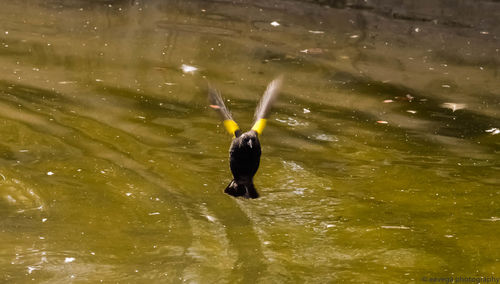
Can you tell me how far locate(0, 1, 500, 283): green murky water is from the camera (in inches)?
135

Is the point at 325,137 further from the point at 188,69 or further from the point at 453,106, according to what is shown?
the point at 188,69

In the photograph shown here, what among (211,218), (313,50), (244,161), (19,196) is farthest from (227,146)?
(313,50)

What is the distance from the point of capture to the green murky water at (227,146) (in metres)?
3.42

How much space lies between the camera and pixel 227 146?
4.88m

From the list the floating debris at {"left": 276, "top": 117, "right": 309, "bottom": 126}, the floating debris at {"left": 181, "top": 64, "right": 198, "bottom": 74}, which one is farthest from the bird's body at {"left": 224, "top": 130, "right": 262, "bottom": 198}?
the floating debris at {"left": 181, "top": 64, "right": 198, "bottom": 74}

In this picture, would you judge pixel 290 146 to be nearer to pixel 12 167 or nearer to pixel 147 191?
pixel 147 191

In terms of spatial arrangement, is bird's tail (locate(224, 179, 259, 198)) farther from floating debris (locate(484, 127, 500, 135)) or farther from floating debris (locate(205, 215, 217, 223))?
floating debris (locate(484, 127, 500, 135))

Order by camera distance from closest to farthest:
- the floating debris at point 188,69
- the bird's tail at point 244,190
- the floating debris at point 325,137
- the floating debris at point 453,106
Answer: the bird's tail at point 244,190 → the floating debris at point 325,137 → the floating debris at point 453,106 → the floating debris at point 188,69

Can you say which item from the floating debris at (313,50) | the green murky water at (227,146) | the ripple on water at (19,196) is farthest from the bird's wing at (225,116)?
the floating debris at (313,50)

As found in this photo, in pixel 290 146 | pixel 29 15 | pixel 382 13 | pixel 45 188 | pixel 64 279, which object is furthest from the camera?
pixel 382 13

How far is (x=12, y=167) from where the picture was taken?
14.1ft

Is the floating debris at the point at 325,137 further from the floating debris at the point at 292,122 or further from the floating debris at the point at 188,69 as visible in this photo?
the floating debris at the point at 188,69

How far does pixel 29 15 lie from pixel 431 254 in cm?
610

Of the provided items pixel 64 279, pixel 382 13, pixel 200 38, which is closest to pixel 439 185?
pixel 64 279
